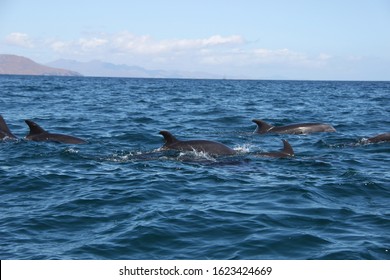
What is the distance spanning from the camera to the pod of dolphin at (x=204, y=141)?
17312 mm

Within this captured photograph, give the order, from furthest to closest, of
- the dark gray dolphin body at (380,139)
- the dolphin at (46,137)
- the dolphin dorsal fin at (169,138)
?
the dark gray dolphin body at (380,139) → the dolphin at (46,137) → the dolphin dorsal fin at (169,138)

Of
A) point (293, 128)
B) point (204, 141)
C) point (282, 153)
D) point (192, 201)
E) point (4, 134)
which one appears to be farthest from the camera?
point (293, 128)

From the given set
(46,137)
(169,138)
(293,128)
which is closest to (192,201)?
(169,138)

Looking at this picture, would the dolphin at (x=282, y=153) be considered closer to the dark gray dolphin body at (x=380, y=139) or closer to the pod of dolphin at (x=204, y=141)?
the pod of dolphin at (x=204, y=141)

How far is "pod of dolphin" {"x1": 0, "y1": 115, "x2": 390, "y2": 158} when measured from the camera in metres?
17.3

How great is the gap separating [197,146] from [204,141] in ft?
1.09

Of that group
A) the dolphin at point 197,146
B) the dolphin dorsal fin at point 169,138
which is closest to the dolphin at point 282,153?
the dolphin at point 197,146

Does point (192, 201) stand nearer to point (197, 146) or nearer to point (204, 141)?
point (197, 146)

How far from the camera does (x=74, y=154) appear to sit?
1767 centimetres

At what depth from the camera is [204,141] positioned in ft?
58.0

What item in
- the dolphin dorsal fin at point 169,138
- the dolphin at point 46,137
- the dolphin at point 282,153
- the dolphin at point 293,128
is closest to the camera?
the dolphin at point 282,153

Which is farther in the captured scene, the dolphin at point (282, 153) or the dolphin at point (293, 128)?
the dolphin at point (293, 128)
